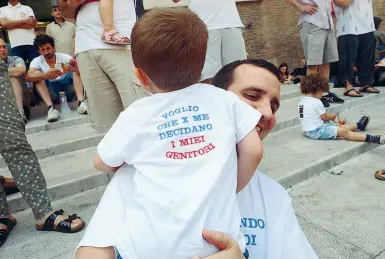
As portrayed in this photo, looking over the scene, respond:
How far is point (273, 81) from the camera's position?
4.15ft

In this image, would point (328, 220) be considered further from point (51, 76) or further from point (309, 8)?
point (51, 76)

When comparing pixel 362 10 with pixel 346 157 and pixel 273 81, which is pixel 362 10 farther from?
pixel 273 81

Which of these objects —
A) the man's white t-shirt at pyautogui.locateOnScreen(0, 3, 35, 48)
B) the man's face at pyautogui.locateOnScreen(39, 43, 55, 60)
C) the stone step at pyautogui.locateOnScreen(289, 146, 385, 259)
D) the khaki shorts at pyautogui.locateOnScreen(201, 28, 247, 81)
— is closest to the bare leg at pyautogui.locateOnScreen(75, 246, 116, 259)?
the stone step at pyautogui.locateOnScreen(289, 146, 385, 259)

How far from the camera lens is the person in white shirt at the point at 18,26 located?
5484 millimetres

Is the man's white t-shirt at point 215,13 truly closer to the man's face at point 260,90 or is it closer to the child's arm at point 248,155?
the man's face at point 260,90

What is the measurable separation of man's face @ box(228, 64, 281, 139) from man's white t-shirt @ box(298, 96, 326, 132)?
307cm

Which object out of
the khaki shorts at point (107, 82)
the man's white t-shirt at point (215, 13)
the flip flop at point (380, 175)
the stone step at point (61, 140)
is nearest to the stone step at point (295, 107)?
the flip flop at point (380, 175)

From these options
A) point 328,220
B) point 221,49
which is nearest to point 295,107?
point 221,49

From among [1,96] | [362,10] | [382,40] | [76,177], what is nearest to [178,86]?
[1,96]

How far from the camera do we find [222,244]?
0.94 metres

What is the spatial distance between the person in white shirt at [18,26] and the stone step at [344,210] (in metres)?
4.84

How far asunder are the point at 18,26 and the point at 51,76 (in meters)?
1.33

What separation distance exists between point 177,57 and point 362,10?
548 cm

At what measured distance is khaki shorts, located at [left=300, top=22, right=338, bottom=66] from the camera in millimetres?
5090
